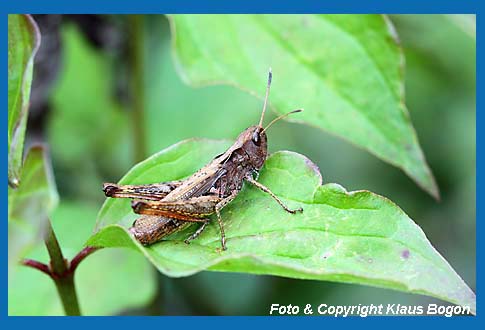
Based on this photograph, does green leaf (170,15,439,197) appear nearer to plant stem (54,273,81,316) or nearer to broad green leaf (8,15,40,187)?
broad green leaf (8,15,40,187)

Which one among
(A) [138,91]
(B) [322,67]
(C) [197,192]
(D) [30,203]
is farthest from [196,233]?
(A) [138,91]

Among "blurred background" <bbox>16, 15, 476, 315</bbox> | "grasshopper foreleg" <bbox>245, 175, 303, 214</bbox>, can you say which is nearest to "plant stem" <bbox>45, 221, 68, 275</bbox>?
"grasshopper foreleg" <bbox>245, 175, 303, 214</bbox>

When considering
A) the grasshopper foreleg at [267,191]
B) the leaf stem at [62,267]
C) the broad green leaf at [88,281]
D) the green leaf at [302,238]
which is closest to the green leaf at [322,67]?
the grasshopper foreleg at [267,191]

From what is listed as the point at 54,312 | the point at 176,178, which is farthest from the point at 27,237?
the point at 54,312

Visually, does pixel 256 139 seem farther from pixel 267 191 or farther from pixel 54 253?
pixel 54 253

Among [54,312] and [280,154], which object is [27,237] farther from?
[54,312]

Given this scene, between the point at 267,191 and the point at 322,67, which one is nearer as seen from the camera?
the point at 267,191
